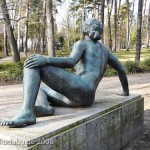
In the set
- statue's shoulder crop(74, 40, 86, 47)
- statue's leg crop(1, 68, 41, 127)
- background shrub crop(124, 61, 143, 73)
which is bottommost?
background shrub crop(124, 61, 143, 73)

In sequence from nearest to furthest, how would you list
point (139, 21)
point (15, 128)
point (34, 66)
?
point (15, 128)
point (34, 66)
point (139, 21)

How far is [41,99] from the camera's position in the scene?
12.7 feet

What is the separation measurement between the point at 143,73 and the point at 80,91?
12189 millimetres

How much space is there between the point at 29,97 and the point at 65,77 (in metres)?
0.60

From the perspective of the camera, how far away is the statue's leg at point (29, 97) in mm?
3215

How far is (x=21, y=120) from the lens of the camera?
10.5 feet

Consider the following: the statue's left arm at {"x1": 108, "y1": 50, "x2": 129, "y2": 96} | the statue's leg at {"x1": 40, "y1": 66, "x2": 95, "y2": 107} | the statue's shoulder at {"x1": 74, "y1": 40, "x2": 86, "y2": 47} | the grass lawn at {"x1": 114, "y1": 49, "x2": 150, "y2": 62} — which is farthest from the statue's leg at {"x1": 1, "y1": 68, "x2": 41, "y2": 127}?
the grass lawn at {"x1": 114, "y1": 49, "x2": 150, "y2": 62}

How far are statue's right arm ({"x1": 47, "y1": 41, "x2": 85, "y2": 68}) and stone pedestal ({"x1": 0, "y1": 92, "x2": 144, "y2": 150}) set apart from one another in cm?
62

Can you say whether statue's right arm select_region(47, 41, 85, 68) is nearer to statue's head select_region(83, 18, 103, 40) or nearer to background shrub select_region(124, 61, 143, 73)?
statue's head select_region(83, 18, 103, 40)

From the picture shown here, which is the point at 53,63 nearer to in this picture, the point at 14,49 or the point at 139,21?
the point at 14,49

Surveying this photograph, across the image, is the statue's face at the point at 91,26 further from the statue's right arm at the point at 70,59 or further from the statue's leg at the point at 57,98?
the statue's leg at the point at 57,98


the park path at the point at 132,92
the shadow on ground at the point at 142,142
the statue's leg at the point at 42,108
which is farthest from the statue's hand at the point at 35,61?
the shadow on ground at the point at 142,142

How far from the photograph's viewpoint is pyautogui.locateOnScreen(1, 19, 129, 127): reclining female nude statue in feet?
11.3

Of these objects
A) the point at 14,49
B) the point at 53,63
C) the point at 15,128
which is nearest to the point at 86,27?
the point at 53,63
